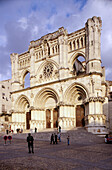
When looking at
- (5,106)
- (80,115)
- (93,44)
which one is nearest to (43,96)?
(80,115)

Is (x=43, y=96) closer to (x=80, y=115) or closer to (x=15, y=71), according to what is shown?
(x=80, y=115)

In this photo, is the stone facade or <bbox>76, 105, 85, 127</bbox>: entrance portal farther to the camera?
the stone facade

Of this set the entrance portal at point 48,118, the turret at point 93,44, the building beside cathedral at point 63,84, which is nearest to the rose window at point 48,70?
the building beside cathedral at point 63,84

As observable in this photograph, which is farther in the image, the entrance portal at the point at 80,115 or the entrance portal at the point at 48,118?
the entrance portal at the point at 48,118

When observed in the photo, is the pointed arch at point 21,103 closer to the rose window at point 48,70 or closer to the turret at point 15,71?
the turret at point 15,71

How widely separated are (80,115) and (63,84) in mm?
5513

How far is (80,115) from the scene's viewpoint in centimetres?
3206

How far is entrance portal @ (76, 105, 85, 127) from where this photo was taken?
31.7 meters

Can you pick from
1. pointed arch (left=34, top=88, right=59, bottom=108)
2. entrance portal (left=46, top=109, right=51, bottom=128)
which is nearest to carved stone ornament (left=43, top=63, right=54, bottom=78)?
pointed arch (left=34, top=88, right=59, bottom=108)

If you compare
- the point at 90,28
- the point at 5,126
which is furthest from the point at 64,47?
the point at 5,126

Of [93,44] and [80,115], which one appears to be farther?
[80,115]

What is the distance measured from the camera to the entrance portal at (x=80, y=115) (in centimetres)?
3175

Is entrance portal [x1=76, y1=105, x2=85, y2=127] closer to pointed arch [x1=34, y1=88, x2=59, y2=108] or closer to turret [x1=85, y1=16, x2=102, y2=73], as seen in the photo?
pointed arch [x1=34, y1=88, x2=59, y2=108]

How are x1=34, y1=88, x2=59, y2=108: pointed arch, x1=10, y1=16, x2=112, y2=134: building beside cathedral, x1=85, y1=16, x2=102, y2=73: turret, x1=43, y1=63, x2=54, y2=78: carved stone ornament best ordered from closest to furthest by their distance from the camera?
x1=10, y1=16, x2=112, y2=134: building beside cathedral, x1=85, y1=16, x2=102, y2=73: turret, x1=34, y1=88, x2=59, y2=108: pointed arch, x1=43, y1=63, x2=54, y2=78: carved stone ornament
